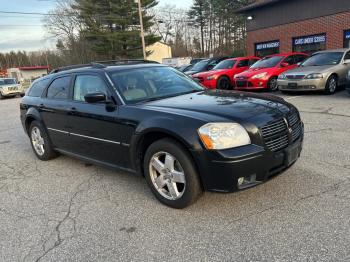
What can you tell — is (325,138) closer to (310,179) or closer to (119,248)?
(310,179)

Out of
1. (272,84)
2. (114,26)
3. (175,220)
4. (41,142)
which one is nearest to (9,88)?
(272,84)

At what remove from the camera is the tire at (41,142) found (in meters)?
5.68

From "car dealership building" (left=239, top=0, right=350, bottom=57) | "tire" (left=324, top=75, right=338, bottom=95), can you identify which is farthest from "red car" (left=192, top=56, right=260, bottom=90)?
"car dealership building" (left=239, top=0, right=350, bottom=57)

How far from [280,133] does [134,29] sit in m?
43.5

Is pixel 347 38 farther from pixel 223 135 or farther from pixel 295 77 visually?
pixel 223 135

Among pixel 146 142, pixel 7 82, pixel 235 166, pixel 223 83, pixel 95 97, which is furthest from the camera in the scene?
pixel 7 82

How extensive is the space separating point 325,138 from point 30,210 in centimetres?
486

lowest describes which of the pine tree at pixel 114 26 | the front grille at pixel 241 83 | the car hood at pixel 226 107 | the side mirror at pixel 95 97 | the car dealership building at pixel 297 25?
the front grille at pixel 241 83

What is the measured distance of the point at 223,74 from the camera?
14.0 metres

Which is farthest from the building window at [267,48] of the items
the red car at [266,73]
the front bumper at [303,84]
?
the front bumper at [303,84]

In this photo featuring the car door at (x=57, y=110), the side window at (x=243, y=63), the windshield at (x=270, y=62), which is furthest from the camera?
the side window at (x=243, y=63)

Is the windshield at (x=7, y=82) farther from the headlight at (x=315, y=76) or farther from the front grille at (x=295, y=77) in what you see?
the headlight at (x=315, y=76)

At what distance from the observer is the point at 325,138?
5762mm

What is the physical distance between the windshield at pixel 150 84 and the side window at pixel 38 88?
2102 mm
